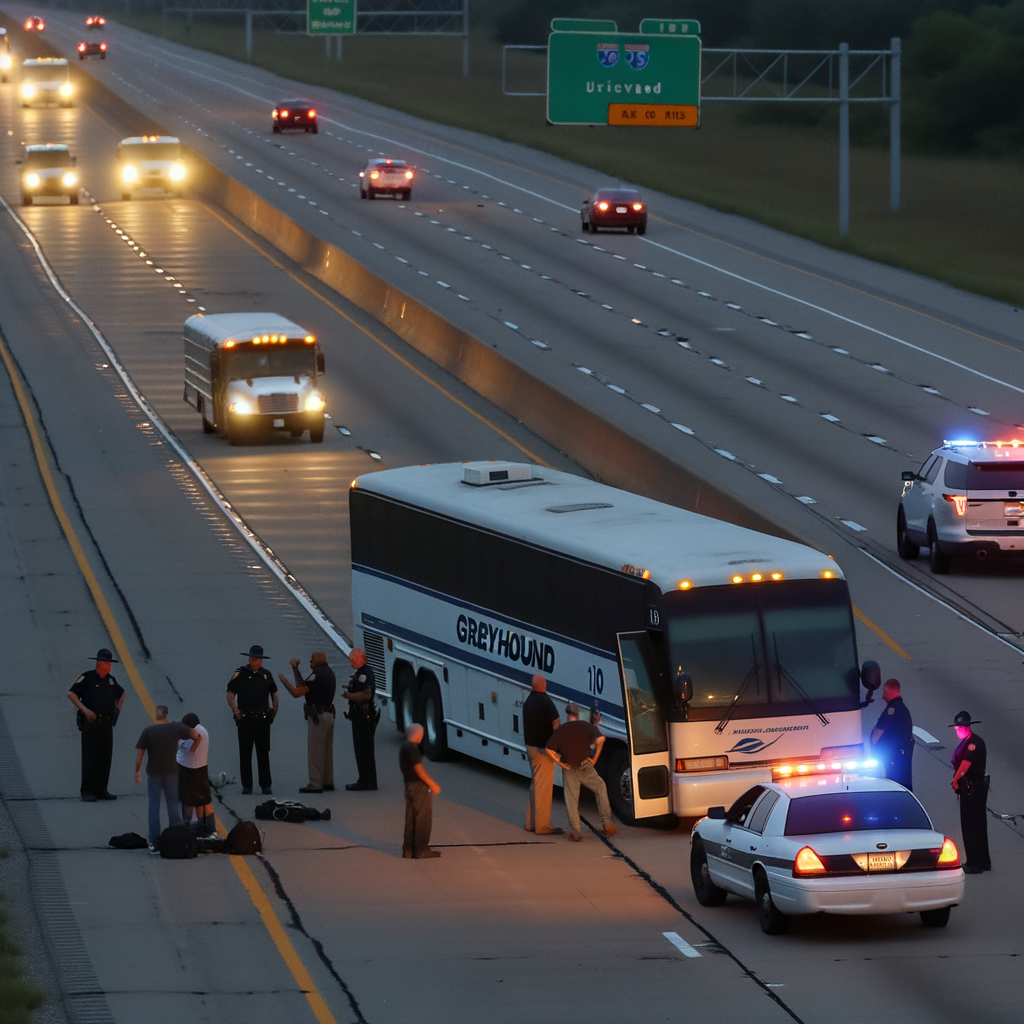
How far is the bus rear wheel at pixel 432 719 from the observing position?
918 inches

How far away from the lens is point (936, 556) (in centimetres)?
3219

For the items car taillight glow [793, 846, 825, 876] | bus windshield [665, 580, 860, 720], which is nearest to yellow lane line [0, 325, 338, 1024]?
car taillight glow [793, 846, 825, 876]

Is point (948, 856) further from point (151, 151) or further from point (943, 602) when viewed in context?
point (151, 151)

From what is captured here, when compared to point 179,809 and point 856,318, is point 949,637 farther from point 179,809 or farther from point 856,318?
point 856,318

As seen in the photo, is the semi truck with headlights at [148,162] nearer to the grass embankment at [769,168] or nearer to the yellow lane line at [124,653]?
the grass embankment at [769,168]

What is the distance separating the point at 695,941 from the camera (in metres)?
15.8

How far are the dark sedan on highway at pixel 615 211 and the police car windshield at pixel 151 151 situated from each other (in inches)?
685

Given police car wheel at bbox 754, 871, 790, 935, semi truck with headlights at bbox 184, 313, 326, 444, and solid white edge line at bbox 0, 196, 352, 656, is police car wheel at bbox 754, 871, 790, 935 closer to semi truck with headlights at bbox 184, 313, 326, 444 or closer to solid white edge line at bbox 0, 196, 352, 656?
solid white edge line at bbox 0, 196, 352, 656

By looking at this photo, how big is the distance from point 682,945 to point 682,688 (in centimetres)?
365

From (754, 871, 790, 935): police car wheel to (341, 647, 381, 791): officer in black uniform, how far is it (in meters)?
6.71

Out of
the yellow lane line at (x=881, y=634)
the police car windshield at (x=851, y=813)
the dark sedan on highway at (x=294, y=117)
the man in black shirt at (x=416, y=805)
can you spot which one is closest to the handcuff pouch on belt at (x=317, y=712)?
the man in black shirt at (x=416, y=805)

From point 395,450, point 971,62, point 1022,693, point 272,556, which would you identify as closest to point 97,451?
point 395,450

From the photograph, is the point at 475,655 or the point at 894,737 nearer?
the point at 894,737

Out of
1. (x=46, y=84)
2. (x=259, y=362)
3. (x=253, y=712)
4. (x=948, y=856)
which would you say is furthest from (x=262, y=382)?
(x=46, y=84)
